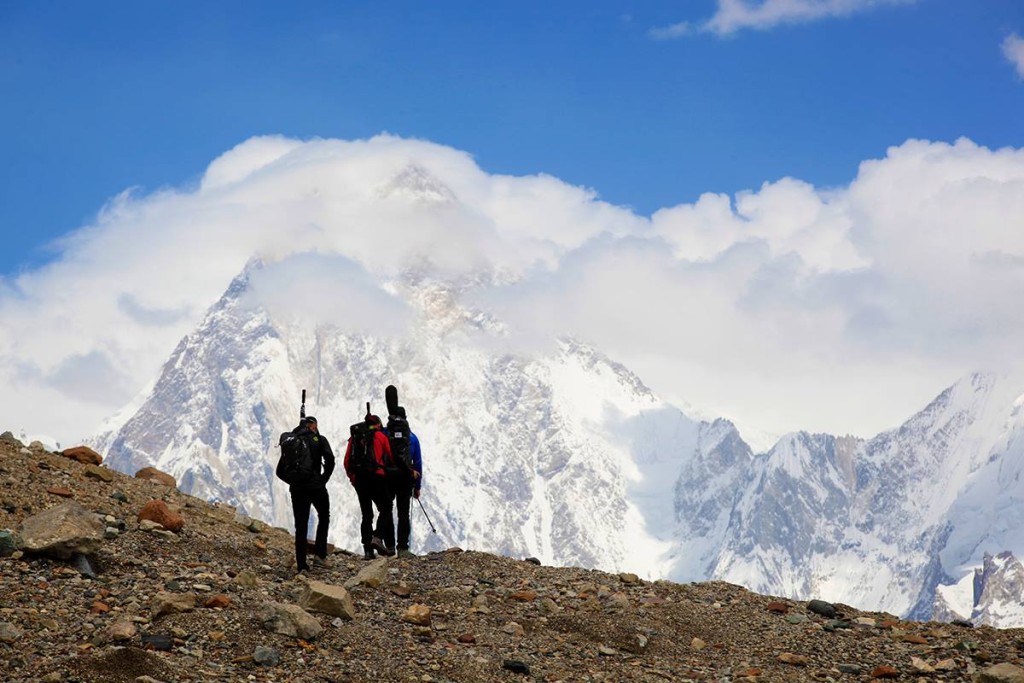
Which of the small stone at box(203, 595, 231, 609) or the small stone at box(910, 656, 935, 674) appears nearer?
the small stone at box(910, 656, 935, 674)

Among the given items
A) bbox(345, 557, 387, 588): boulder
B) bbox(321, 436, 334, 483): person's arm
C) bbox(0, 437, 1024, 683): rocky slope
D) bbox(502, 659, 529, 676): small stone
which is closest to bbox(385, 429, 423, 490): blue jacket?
bbox(0, 437, 1024, 683): rocky slope

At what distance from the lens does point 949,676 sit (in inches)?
817

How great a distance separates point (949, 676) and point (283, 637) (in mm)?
10004

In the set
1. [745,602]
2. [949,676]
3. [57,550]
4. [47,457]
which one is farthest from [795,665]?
[47,457]

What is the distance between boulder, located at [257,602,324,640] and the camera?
20.5 metres

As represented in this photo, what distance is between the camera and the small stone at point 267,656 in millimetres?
19203

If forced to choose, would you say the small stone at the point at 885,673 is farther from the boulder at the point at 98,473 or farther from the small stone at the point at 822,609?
the boulder at the point at 98,473

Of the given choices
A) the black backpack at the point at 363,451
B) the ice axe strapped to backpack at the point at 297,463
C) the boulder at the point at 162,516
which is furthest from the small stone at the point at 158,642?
the black backpack at the point at 363,451

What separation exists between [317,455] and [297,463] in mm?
441

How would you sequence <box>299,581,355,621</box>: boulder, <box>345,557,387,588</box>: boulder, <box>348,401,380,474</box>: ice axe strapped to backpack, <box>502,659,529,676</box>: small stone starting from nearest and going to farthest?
<box>502,659,529,676</box>: small stone, <box>299,581,355,621</box>: boulder, <box>345,557,387,588</box>: boulder, <box>348,401,380,474</box>: ice axe strapped to backpack

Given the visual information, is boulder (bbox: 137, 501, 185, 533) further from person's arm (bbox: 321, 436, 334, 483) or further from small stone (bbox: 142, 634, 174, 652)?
small stone (bbox: 142, 634, 174, 652)

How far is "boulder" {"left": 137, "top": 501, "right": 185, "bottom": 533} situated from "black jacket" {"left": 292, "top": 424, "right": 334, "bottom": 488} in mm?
2771

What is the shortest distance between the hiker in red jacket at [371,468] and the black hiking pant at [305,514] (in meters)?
1.13

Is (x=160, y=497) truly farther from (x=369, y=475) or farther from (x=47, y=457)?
(x=369, y=475)
